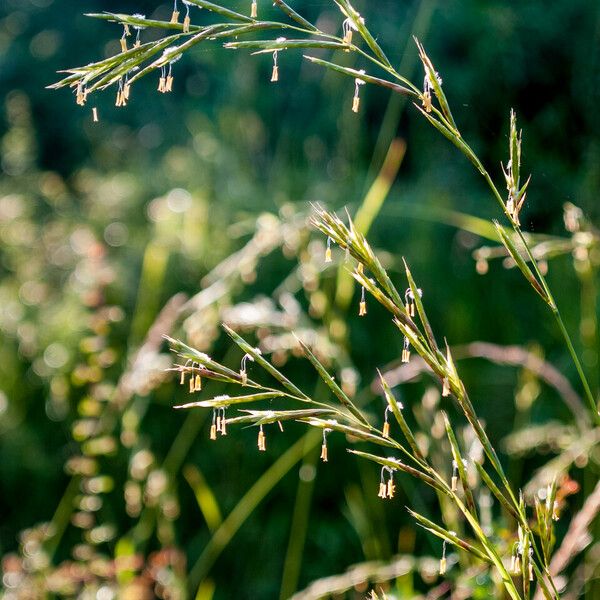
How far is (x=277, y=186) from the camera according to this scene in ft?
10.5

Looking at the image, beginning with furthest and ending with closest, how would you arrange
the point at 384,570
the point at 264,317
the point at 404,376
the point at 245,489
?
the point at 245,489
the point at 404,376
the point at 264,317
the point at 384,570

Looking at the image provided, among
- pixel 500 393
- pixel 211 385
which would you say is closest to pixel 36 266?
pixel 211 385

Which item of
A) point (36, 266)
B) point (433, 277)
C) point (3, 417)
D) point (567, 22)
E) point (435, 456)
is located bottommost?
point (3, 417)

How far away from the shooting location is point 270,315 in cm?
129

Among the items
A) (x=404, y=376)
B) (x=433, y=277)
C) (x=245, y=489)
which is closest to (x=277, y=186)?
(x=433, y=277)

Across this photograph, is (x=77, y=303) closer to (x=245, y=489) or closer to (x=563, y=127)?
(x=245, y=489)

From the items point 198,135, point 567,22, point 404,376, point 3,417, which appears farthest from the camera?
point 567,22

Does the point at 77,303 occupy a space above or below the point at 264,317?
below

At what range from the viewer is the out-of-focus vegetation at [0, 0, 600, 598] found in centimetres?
140

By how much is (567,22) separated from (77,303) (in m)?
3.31

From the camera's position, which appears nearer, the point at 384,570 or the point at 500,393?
the point at 384,570

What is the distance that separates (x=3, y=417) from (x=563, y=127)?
2.83 m

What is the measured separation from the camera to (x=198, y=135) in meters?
4.15

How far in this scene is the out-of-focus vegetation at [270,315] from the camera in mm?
1404
